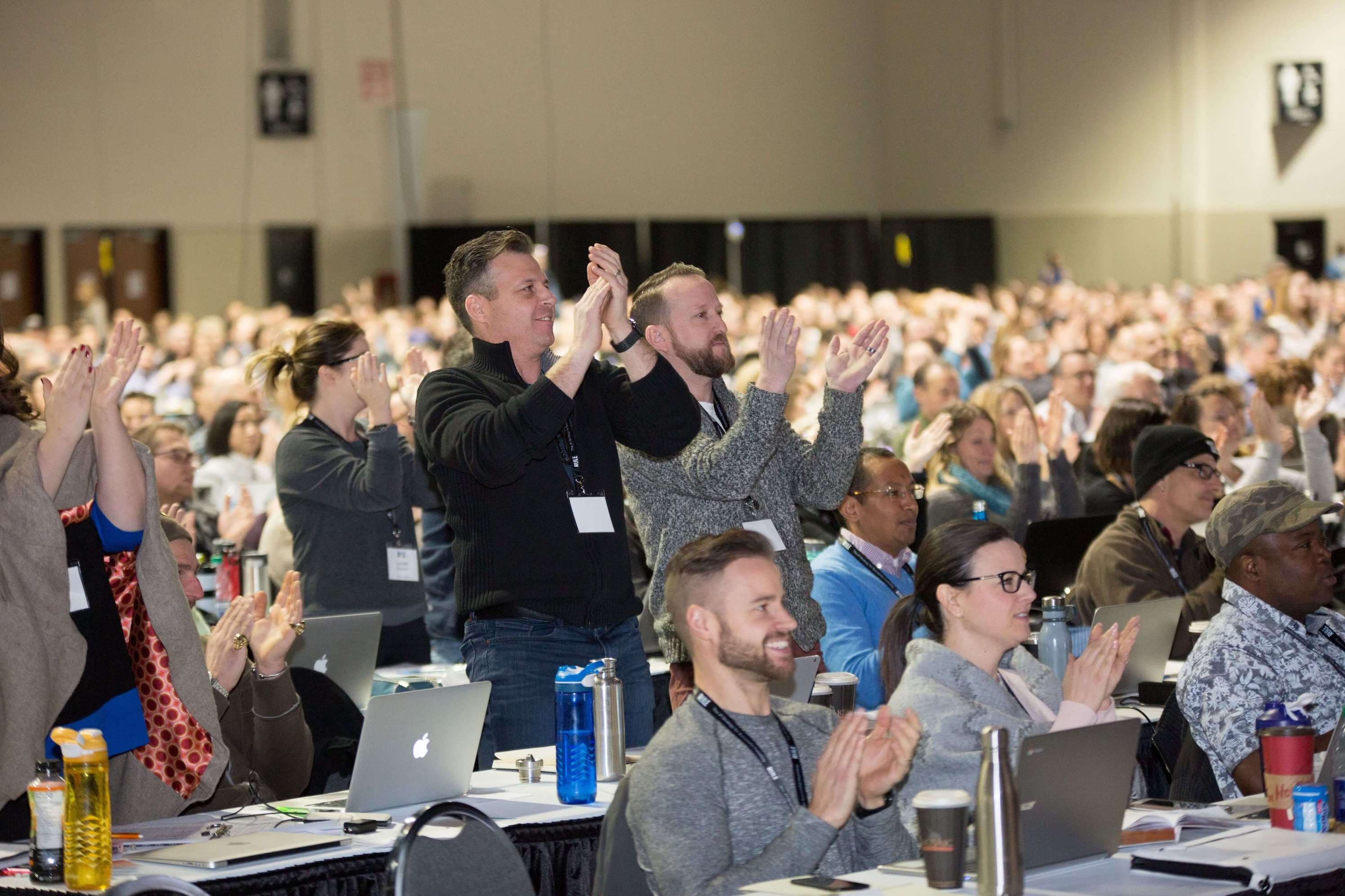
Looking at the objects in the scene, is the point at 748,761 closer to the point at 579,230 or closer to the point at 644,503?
the point at 644,503

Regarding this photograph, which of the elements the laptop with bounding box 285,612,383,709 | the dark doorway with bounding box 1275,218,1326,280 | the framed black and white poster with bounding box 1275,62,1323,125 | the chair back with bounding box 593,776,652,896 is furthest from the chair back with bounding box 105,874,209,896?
the framed black and white poster with bounding box 1275,62,1323,125

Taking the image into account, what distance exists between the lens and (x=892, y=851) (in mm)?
2643

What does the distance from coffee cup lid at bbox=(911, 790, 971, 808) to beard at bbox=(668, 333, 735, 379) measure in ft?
5.20

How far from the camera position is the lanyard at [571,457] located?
3457 millimetres

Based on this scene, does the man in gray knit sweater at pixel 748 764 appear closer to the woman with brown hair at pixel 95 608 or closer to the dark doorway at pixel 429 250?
the woman with brown hair at pixel 95 608

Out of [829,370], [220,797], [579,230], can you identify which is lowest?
[220,797]

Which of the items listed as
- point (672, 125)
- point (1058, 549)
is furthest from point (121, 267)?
point (1058, 549)

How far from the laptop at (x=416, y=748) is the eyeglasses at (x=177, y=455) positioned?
2.41m

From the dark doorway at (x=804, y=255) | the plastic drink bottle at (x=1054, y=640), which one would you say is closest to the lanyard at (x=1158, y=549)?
the plastic drink bottle at (x=1054, y=640)

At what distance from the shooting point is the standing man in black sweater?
3.37 m

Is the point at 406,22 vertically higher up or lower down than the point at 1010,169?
higher up

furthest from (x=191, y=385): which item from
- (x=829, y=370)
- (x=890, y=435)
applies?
(x=829, y=370)

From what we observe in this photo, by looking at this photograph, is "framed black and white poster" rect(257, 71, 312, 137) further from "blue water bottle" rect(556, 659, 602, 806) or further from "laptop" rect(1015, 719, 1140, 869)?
"laptop" rect(1015, 719, 1140, 869)

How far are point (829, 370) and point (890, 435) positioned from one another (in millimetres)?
3465
